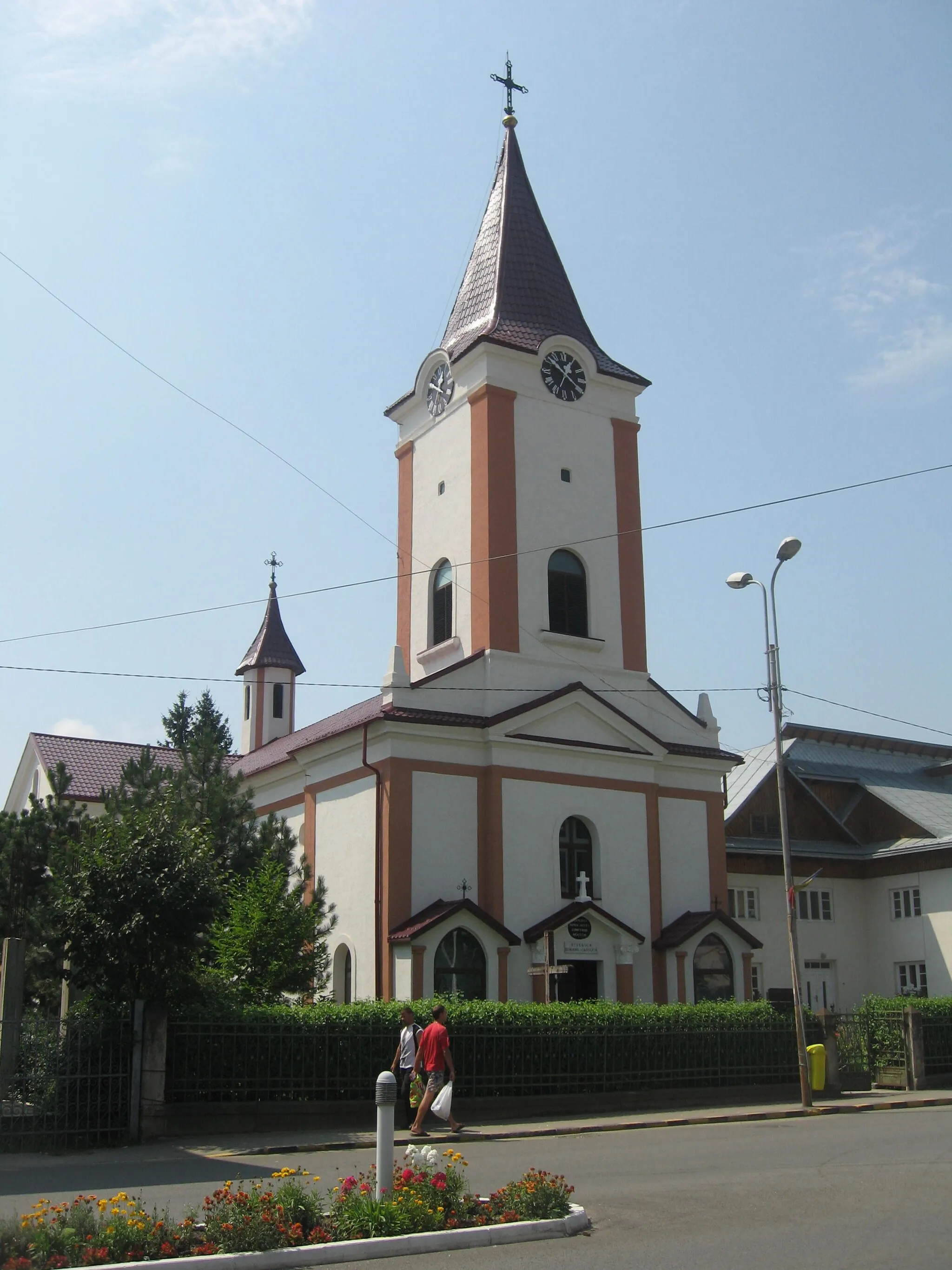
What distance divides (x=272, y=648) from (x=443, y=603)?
63.7 ft

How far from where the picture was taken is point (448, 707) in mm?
27266

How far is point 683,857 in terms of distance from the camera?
2941 cm

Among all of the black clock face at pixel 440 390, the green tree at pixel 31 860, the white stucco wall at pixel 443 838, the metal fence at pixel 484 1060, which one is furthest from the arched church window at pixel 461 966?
the black clock face at pixel 440 390

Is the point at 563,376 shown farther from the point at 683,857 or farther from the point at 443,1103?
the point at 443,1103

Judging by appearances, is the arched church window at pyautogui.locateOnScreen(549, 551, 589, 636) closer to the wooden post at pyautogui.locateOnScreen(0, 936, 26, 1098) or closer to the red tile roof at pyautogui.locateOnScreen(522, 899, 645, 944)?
the red tile roof at pyautogui.locateOnScreen(522, 899, 645, 944)

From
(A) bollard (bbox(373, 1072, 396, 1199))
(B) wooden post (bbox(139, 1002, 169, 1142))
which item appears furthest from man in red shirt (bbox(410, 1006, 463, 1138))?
(A) bollard (bbox(373, 1072, 396, 1199))

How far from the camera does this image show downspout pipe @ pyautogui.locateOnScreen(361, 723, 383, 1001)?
82.2ft

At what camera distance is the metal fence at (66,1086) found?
51.1 feet

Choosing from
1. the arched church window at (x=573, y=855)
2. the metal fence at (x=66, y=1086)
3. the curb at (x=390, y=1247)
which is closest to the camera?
the curb at (x=390, y=1247)

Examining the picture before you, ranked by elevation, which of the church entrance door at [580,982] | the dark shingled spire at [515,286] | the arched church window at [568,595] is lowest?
the church entrance door at [580,982]

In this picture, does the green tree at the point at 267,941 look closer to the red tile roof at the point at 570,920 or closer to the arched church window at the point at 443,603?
the red tile roof at the point at 570,920

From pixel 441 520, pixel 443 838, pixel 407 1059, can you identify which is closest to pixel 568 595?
pixel 441 520

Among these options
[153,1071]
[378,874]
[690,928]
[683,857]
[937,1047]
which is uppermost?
[683,857]

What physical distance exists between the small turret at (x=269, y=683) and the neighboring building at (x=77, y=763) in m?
6.37
